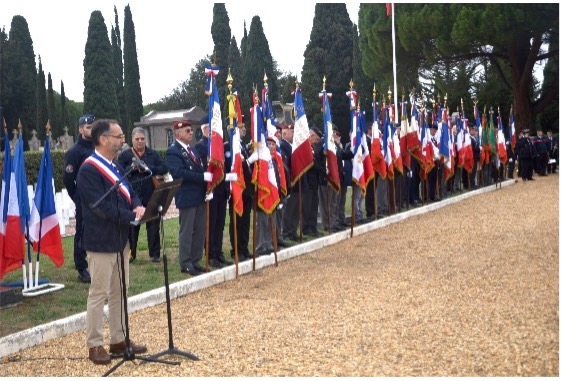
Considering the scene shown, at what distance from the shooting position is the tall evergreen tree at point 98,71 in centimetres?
3981

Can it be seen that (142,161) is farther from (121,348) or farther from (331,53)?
(331,53)

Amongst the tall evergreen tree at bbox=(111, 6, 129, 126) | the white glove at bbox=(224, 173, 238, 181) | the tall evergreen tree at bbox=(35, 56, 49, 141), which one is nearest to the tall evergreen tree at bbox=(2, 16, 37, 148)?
the tall evergreen tree at bbox=(35, 56, 49, 141)

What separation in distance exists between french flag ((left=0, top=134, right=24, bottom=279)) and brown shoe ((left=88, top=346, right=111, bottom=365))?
2.14 m

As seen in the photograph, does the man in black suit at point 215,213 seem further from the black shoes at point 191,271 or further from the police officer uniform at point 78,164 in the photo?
the police officer uniform at point 78,164

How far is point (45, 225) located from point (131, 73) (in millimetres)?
43214

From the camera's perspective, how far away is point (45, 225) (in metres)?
8.32

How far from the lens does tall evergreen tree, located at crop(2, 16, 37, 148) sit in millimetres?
42312

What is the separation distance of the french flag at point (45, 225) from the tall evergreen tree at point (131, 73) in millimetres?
40976

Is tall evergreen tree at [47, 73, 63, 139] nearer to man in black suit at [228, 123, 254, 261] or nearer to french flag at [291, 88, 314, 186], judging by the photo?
french flag at [291, 88, 314, 186]

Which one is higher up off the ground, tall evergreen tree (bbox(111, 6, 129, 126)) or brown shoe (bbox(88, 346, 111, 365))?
tall evergreen tree (bbox(111, 6, 129, 126))

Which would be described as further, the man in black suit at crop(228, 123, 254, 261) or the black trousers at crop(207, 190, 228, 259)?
the man in black suit at crop(228, 123, 254, 261)

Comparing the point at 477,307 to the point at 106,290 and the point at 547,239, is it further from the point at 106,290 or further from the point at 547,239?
the point at 547,239

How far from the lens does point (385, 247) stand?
39.0 feet

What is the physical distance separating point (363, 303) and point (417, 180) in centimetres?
1171
